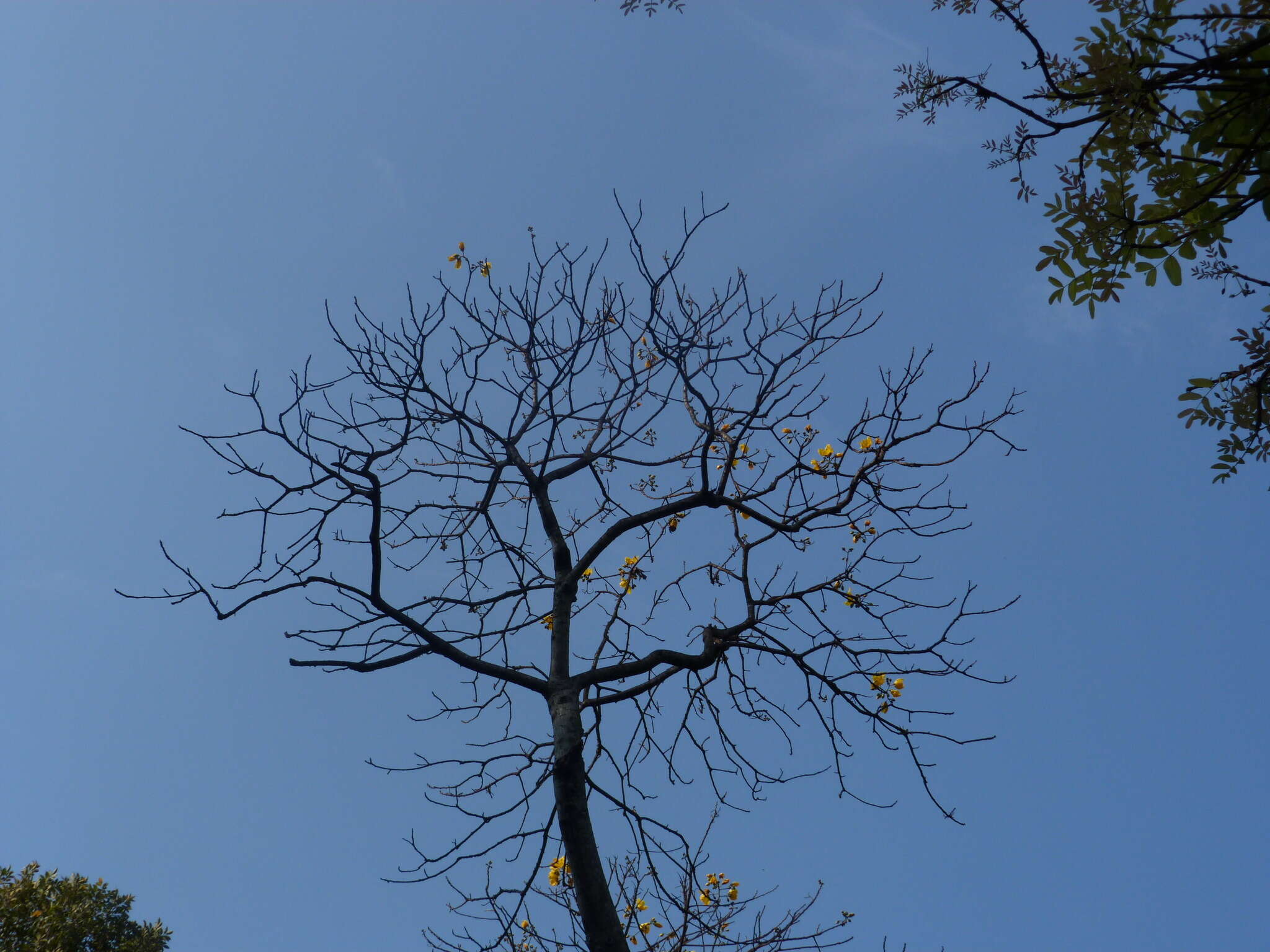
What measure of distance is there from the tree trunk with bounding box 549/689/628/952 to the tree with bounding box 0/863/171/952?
604cm

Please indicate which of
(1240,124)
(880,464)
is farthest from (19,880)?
(1240,124)

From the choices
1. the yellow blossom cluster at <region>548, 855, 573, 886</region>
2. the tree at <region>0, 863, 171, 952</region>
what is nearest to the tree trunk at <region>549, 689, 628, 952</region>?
the yellow blossom cluster at <region>548, 855, 573, 886</region>

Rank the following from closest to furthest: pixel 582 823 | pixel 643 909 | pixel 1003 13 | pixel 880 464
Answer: pixel 1003 13
pixel 582 823
pixel 880 464
pixel 643 909

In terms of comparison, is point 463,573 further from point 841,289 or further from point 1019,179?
point 1019,179

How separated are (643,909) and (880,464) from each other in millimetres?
3069

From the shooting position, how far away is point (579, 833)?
3295 mm

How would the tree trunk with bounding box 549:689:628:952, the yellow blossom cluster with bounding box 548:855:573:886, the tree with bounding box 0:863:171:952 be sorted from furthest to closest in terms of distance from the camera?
the tree with bounding box 0:863:171:952, the yellow blossom cluster with bounding box 548:855:573:886, the tree trunk with bounding box 549:689:628:952

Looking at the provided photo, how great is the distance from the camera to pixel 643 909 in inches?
196

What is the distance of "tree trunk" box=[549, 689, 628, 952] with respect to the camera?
3.14 metres

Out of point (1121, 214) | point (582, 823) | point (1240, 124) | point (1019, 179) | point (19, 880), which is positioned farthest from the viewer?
point (19, 880)

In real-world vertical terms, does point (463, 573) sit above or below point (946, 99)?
below

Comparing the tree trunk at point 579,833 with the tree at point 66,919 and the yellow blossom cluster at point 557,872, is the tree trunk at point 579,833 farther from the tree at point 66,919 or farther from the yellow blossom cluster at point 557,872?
the tree at point 66,919

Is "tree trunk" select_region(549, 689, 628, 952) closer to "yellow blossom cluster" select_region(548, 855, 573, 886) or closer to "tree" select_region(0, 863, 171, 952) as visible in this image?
"yellow blossom cluster" select_region(548, 855, 573, 886)

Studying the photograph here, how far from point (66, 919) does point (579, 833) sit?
6.34 meters
